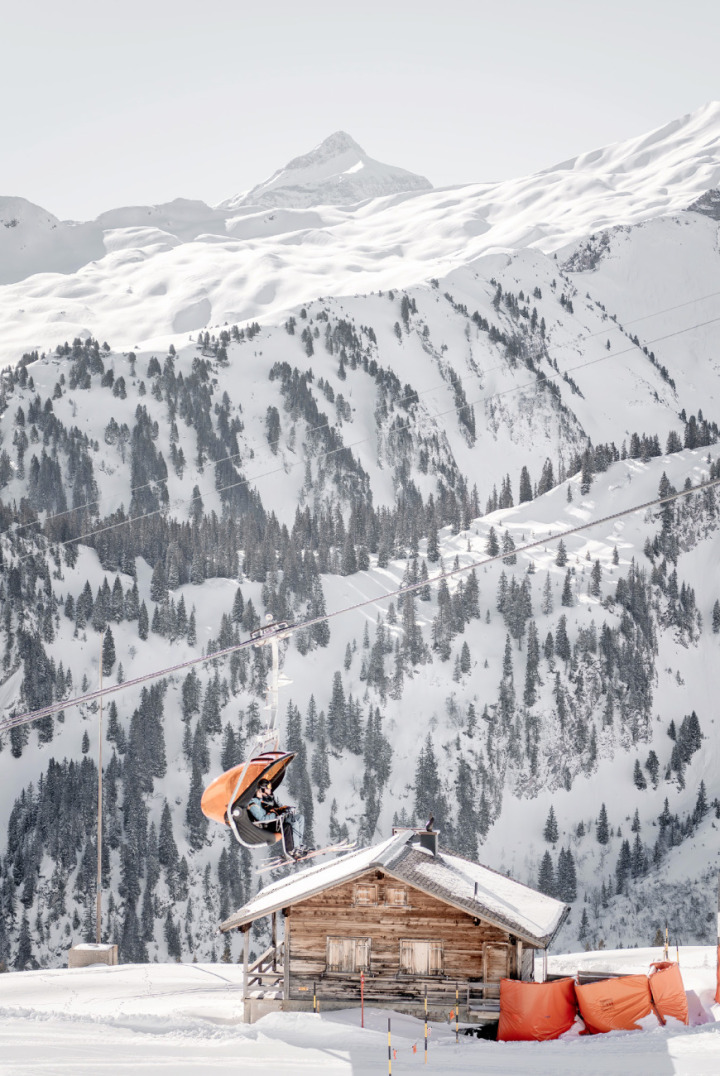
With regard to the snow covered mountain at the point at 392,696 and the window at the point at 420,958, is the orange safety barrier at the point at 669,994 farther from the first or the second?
the snow covered mountain at the point at 392,696

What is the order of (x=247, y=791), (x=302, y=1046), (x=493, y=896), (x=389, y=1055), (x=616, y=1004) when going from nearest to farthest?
(x=389, y=1055)
(x=247, y=791)
(x=302, y=1046)
(x=616, y=1004)
(x=493, y=896)

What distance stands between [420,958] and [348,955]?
226 cm

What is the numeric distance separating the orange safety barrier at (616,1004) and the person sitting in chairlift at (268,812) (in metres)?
9.30

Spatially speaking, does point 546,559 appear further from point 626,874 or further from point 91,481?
point 91,481

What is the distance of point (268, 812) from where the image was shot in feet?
94.2

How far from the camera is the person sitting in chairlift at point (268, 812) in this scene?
28453 millimetres

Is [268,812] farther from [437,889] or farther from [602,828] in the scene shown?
[602,828]

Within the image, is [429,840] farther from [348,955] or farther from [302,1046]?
[302,1046]

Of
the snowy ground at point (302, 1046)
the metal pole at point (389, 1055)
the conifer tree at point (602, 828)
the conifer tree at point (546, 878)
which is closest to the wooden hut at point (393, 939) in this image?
the snowy ground at point (302, 1046)

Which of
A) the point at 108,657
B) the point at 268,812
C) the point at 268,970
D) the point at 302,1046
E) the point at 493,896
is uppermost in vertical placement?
the point at 268,812

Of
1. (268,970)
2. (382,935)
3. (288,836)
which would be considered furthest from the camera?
(268,970)

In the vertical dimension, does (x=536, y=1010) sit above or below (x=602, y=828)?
above

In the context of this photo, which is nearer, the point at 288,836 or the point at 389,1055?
the point at 389,1055

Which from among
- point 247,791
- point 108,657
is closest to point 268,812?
point 247,791
